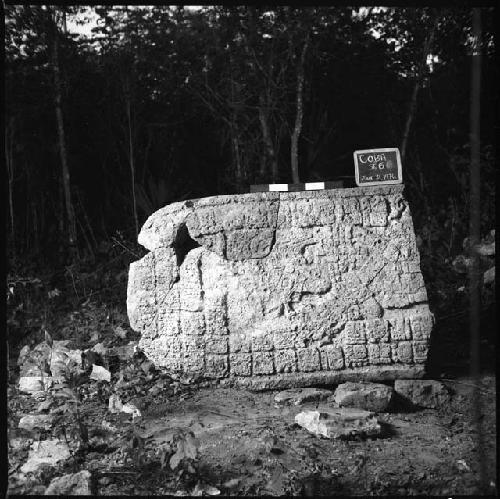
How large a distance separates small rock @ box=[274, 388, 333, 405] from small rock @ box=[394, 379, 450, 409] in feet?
1.40

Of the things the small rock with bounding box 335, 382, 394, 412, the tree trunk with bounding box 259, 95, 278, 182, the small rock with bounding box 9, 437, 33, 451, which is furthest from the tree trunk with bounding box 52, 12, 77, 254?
the small rock with bounding box 335, 382, 394, 412

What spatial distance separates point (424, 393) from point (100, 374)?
6.67 feet

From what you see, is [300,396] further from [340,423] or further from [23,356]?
[23,356]

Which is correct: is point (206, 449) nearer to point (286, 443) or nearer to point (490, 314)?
point (286, 443)

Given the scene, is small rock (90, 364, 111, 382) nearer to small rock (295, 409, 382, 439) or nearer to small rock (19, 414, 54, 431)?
small rock (19, 414, 54, 431)

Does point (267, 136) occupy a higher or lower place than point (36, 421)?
higher

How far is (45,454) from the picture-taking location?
2.90 m

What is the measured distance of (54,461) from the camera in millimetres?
2844

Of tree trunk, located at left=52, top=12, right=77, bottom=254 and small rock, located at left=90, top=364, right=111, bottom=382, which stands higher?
tree trunk, located at left=52, top=12, right=77, bottom=254

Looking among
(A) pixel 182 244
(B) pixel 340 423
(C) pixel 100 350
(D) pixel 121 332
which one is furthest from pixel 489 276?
(C) pixel 100 350

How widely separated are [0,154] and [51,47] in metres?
4.48

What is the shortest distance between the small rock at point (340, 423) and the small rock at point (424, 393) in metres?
0.43

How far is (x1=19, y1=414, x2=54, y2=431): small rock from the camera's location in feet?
10.6

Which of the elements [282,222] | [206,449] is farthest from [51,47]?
[206,449]
